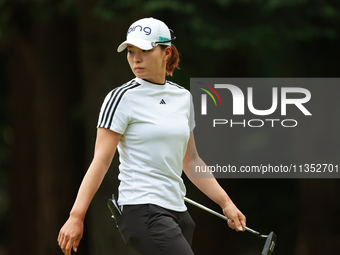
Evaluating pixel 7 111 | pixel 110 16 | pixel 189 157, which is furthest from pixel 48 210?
pixel 189 157

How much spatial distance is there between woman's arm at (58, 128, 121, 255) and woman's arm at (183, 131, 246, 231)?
62 centimetres

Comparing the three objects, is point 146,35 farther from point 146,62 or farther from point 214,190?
point 214,190

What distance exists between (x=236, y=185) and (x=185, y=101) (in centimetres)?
522

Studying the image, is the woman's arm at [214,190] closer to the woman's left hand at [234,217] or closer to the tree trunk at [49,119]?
the woman's left hand at [234,217]

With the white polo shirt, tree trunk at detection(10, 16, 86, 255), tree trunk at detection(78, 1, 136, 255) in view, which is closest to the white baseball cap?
the white polo shirt

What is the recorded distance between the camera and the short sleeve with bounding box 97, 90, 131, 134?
9.11 feet

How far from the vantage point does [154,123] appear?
286 centimetres

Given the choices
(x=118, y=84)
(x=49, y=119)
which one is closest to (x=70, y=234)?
(x=118, y=84)

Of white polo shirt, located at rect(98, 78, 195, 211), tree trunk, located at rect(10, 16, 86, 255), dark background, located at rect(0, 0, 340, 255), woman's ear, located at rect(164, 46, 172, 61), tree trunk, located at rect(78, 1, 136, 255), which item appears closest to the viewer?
white polo shirt, located at rect(98, 78, 195, 211)

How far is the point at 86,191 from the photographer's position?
9.04 ft

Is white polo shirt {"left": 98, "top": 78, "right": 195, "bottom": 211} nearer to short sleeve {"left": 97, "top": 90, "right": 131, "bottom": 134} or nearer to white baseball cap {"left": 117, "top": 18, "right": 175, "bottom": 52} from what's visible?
short sleeve {"left": 97, "top": 90, "right": 131, "bottom": 134}

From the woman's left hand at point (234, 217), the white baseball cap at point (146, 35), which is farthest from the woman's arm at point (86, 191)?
the woman's left hand at point (234, 217)

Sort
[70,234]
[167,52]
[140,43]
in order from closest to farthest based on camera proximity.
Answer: [70,234]
[140,43]
[167,52]

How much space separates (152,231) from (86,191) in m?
0.38
